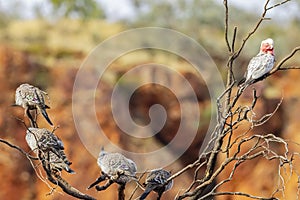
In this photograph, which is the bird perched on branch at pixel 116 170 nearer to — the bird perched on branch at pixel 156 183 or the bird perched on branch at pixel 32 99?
the bird perched on branch at pixel 156 183

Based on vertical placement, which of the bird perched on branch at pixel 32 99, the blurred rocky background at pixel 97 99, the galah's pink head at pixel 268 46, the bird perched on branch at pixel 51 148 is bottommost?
the bird perched on branch at pixel 51 148

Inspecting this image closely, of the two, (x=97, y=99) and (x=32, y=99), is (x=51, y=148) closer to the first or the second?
(x=32, y=99)

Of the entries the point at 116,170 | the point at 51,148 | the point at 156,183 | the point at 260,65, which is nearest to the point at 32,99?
the point at 51,148

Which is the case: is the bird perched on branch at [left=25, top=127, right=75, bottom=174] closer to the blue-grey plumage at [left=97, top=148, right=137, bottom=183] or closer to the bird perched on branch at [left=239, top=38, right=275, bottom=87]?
the blue-grey plumage at [left=97, top=148, right=137, bottom=183]

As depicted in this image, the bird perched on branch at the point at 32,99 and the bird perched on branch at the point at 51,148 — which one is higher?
the bird perched on branch at the point at 32,99

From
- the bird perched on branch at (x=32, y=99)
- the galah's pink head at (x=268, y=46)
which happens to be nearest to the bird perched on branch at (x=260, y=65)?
the galah's pink head at (x=268, y=46)

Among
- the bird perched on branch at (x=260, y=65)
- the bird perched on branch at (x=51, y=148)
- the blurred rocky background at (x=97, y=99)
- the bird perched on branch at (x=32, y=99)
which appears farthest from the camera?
the blurred rocky background at (x=97, y=99)

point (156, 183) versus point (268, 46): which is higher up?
point (268, 46)

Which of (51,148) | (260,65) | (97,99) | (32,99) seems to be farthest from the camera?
(97,99)

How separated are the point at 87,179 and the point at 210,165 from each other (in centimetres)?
615

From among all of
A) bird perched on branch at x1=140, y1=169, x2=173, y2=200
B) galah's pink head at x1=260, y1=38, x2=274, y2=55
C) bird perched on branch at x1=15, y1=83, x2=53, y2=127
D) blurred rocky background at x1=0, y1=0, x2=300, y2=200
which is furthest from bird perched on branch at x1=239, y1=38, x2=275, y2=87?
blurred rocky background at x1=0, y1=0, x2=300, y2=200

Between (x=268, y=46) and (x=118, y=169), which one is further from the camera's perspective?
(x=268, y=46)

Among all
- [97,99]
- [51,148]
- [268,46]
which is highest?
[97,99]

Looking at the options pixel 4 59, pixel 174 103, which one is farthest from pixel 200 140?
pixel 4 59
